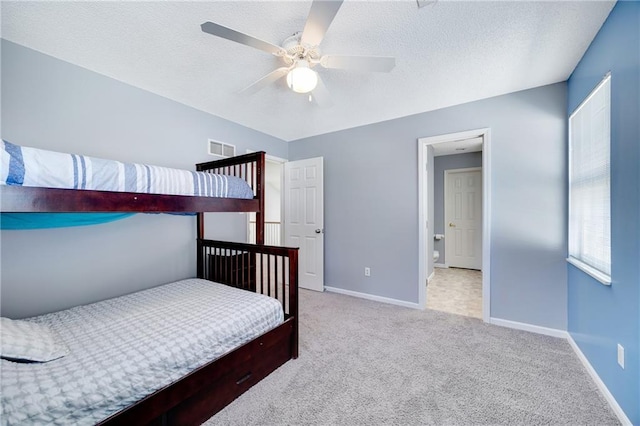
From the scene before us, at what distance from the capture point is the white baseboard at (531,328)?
2344mm

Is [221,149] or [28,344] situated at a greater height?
[221,149]

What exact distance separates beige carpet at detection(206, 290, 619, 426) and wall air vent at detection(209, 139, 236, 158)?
7.51ft

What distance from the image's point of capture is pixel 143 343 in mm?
1313

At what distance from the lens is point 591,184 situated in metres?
1.84

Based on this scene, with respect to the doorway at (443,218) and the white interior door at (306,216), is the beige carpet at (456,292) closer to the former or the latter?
the doorway at (443,218)

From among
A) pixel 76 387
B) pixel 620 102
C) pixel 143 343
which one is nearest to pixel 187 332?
pixel 143 343

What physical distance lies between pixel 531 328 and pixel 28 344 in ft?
12.3

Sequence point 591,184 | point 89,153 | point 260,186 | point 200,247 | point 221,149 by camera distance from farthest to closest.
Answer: point 221,149 → point 200,247 → point 260,186 → point 89,153 → point 591,184

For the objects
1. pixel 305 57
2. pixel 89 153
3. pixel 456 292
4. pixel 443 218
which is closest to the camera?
pixel 305 57

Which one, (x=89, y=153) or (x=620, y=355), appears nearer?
(x=620, y=355)

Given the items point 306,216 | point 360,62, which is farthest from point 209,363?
point 306,216

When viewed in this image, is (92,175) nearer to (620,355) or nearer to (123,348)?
(123,348)

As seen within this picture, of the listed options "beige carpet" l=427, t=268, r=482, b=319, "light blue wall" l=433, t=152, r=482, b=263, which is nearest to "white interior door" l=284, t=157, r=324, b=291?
"beige carpet" l=427, t=268, r=482, b=319

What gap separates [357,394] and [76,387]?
1.46m
